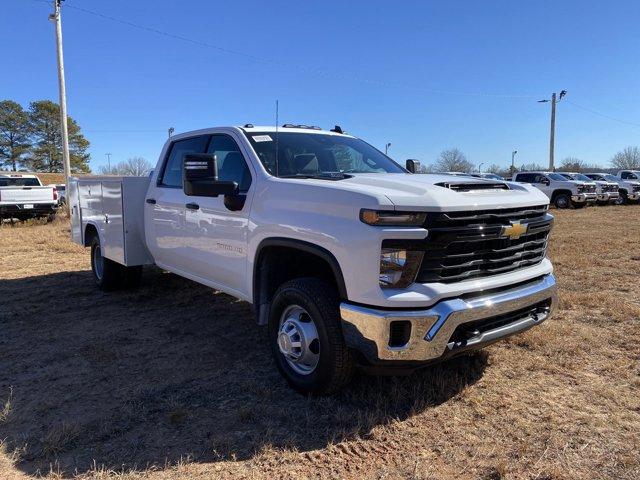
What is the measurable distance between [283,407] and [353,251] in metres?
1.24

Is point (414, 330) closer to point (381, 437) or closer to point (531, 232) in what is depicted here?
point (381, 437)

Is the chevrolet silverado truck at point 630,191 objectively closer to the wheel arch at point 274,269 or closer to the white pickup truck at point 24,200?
the white pickup truck at point 24,200

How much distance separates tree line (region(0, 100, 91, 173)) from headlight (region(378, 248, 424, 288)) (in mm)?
60670

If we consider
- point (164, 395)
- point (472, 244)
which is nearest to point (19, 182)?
point (164, 395)

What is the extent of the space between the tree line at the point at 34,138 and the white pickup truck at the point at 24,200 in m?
43.8

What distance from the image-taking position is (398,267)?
2.93m

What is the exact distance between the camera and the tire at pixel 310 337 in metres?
3.25

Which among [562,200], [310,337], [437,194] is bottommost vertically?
[310,337]

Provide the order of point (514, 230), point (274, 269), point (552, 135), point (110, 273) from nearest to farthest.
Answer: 1. point (514, 230)
2. point (274, 269)
3. point (110, 273)
4. point (552, 135)

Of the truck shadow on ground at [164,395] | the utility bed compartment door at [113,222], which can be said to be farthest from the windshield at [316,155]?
the utility bed compartment door at [113,222]

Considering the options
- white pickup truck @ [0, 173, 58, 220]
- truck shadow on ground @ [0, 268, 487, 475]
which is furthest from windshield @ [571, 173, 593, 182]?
truck shadow on ground @ [0, 268, 487, 475]

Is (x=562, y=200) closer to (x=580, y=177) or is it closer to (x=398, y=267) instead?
(x=580, y=177)

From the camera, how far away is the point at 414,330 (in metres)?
2.89

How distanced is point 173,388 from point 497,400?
7.67ft
